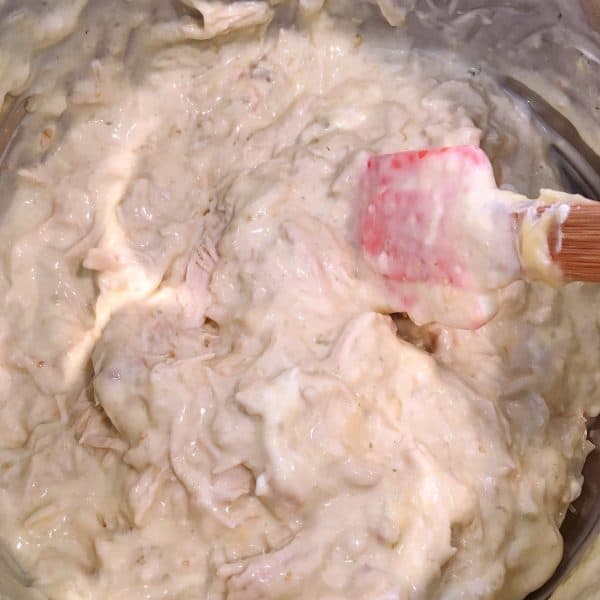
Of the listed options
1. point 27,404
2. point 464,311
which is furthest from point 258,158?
point 27,404

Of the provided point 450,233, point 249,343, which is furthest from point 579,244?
point 249,343

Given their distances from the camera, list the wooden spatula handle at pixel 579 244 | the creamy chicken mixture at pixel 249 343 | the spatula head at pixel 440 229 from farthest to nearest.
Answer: the creamy chicken mixture at pixel 249 343
the spatula head at pixel 440 229
the wooden spatula handle at pixel 579 244

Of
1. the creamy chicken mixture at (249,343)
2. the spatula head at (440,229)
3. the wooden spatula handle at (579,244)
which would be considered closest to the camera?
the wooden spatula handle at (579,244)

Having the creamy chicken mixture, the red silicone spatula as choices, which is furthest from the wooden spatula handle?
the creamy chicken mixture

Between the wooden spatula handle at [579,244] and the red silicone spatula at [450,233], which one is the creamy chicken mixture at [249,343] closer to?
the red silicone spatula at [450,233]

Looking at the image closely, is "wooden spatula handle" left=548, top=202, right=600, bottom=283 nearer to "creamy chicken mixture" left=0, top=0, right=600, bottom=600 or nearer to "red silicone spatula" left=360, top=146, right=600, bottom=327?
"red silicone spatula" left=360, top=146, right=600, bottom=327

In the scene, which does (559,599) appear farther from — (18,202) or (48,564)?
(18,202)

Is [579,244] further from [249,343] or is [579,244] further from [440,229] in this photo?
[249,343]

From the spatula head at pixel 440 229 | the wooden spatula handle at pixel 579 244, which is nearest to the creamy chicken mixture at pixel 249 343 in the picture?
the spatula head at pixel 440 229

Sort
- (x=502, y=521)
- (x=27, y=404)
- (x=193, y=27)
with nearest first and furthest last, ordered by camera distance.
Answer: (x=502, y=521) < (x=27, y=404) < (x=193, y=27)
